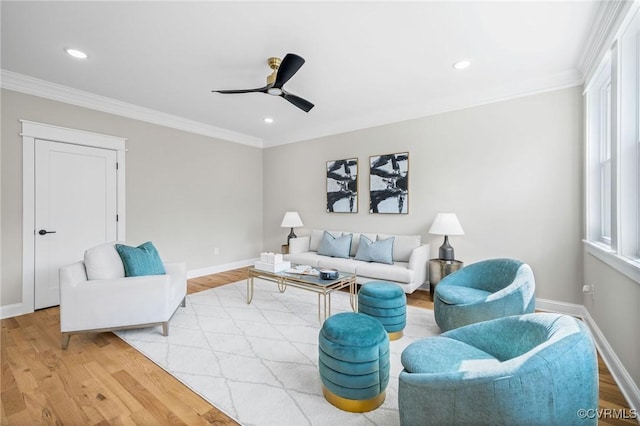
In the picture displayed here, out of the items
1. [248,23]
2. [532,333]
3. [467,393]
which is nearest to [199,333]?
[467,393]

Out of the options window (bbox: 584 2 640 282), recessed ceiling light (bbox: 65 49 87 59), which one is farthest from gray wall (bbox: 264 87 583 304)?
recessed ceiling light (bbox: 65 49 87 59)

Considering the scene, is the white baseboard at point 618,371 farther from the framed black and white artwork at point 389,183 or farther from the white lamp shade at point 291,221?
the white lamp shade at point 291,221

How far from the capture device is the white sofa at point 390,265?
3592 mm

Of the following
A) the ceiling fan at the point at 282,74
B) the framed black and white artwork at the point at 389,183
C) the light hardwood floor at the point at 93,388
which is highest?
the ceiling fan at the point at 282,74

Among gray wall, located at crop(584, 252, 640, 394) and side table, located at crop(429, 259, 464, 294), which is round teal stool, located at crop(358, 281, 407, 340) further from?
gray wall, located at crop(584, 252, 640, 394)

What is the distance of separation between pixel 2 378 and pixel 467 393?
3.12 metres

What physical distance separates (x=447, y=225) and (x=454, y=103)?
1.72m

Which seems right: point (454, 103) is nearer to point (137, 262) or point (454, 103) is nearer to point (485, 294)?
point (485, 294)

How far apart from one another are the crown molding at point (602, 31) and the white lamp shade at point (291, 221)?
4.33 meters

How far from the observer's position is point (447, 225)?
361 cm

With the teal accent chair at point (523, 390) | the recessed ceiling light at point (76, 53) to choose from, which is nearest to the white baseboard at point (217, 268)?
the recessed ceiling light at point (76, 53)

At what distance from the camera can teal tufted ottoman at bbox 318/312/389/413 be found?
1.67m

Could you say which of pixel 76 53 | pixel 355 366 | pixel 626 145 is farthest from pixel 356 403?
pixel 76 53

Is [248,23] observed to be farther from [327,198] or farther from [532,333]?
[327,198]
